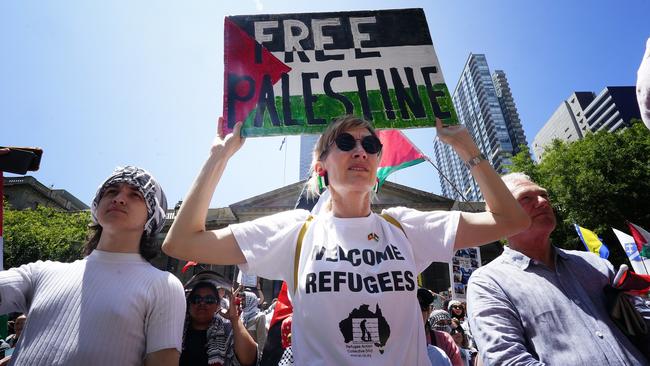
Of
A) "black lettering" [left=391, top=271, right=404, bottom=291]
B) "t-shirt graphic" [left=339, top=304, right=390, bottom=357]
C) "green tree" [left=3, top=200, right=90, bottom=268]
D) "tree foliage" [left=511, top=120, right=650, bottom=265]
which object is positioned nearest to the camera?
"t-shirt graphic" [left=339, top=304, right=390, bottom=357]

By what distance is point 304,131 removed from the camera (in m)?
2.14

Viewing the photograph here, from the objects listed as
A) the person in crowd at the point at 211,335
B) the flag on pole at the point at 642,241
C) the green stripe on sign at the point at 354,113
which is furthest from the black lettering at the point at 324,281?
the flag on pole at the point at 642,241

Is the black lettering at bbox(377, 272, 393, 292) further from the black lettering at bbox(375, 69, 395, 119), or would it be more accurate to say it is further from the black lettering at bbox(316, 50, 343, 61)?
the black lettering at bbox(316, 50, 343, 61)

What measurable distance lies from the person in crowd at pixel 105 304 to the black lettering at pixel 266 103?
93 centimetres

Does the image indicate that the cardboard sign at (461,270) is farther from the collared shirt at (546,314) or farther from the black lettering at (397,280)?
the black lettering at (397,280)

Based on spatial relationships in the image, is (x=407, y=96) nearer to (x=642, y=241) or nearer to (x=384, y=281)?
(x=384, y=281)

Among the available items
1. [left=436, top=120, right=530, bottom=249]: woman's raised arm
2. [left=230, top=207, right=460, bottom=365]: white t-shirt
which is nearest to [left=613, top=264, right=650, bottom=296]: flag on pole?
[left=436, top=120, right=530, bottom=249]: woman's raised arm

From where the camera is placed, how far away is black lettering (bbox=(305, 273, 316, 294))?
51.9 inches

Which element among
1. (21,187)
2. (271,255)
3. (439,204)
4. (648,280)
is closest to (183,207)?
(271,255)

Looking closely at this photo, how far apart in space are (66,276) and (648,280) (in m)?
3.34

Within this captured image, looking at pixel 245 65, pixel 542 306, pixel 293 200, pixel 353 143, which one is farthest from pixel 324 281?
pixel 293 200

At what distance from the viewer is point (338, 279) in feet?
4.33

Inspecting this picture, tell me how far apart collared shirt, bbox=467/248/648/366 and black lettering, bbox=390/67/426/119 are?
121 centimetres

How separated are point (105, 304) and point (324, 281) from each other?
3.98 feet
